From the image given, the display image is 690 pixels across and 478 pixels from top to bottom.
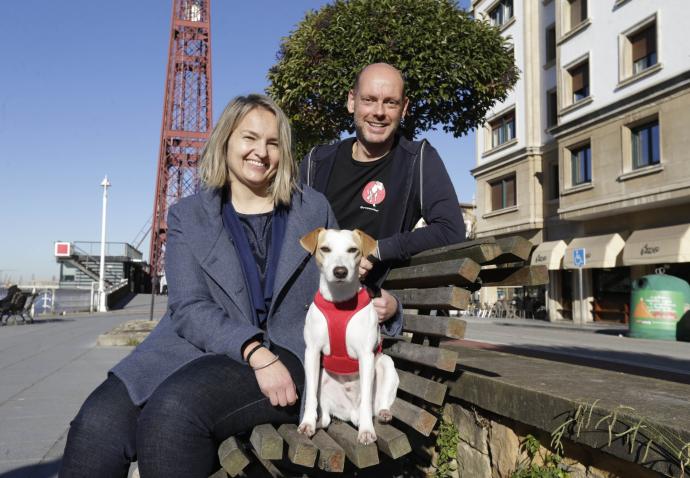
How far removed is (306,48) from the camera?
A: 10938 mm

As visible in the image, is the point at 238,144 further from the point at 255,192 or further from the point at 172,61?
the point at 172,61

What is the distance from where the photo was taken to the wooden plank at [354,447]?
6.73ft

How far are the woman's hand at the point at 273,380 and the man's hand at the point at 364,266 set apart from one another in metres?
0.73

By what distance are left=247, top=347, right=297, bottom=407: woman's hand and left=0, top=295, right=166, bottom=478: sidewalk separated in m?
2.13

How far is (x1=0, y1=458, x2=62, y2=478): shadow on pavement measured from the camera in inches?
135

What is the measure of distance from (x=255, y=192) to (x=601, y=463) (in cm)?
189

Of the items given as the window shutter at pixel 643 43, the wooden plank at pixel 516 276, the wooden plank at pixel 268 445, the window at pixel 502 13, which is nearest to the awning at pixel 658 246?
the window shutter at pixel 643 43

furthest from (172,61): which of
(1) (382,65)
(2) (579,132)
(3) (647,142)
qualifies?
(1) (382,65)

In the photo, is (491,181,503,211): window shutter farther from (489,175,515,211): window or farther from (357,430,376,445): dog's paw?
(357,430,376,445): dog's paw

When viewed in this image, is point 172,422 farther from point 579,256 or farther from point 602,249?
point 602,249

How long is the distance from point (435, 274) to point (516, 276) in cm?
39

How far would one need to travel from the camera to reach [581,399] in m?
2.20

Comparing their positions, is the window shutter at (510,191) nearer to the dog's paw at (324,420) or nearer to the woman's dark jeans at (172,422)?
the dog's paw at (324,420)

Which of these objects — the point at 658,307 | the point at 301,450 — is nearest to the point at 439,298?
the point at 301,450
